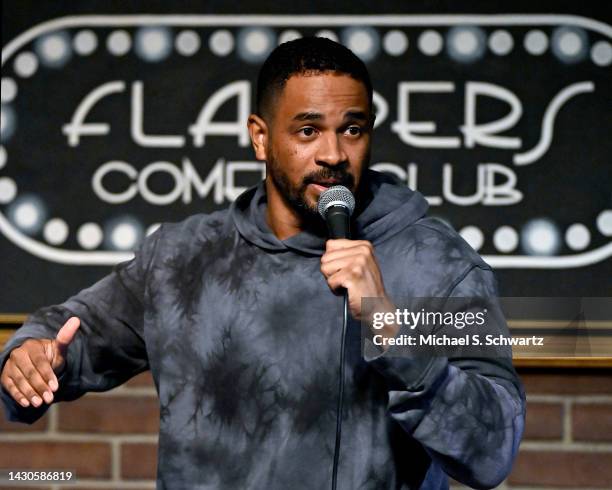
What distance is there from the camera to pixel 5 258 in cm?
342

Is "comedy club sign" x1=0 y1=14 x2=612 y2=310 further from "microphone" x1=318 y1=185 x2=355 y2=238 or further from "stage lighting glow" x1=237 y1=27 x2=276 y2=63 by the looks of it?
"microphone" x1=318 y1=185 x2=355 y2=238

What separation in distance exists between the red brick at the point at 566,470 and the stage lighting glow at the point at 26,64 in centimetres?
167

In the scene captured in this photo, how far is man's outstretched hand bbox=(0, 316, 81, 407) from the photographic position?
2035 mm

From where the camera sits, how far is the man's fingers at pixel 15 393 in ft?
6.69

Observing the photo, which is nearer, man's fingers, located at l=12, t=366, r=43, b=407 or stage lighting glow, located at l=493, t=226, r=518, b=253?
man's fingers, located at l=12, t=366, r=43, b=407

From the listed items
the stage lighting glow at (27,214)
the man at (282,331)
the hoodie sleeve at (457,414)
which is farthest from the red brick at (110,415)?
the hoodie sleeve at (457,414)

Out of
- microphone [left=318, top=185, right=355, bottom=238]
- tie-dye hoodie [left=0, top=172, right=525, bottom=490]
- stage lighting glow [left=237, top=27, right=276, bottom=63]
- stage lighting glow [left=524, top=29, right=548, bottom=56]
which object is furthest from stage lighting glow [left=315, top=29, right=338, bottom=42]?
microphone [left=318, top=185, right=355, bottom=238]

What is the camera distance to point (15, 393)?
6.75ft

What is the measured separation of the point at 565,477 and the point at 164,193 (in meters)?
1.31

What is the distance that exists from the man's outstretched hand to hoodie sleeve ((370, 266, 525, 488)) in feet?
1.82

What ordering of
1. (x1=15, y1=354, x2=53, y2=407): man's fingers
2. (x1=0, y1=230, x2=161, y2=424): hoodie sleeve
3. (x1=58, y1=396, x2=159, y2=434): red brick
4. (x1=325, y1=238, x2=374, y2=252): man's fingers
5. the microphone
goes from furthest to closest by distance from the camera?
1. (x1=58, y1=396, x2=159, y2=434): red brick
2. (x1=0, y1=230, x2=161, y2=424): hoodie sleeve
3. (x1=15, y1=354, x2=53, y2=407): man's fingers
4. the microphone
5. (x1=325, y1=238, x2=374, y2=252): man's fingers

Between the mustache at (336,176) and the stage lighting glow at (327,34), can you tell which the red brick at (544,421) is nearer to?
the stage lighting glow at (327,34)

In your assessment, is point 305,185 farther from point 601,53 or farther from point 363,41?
point 601,53

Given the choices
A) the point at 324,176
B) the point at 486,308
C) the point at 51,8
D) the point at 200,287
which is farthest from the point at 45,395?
the point at 51,8
